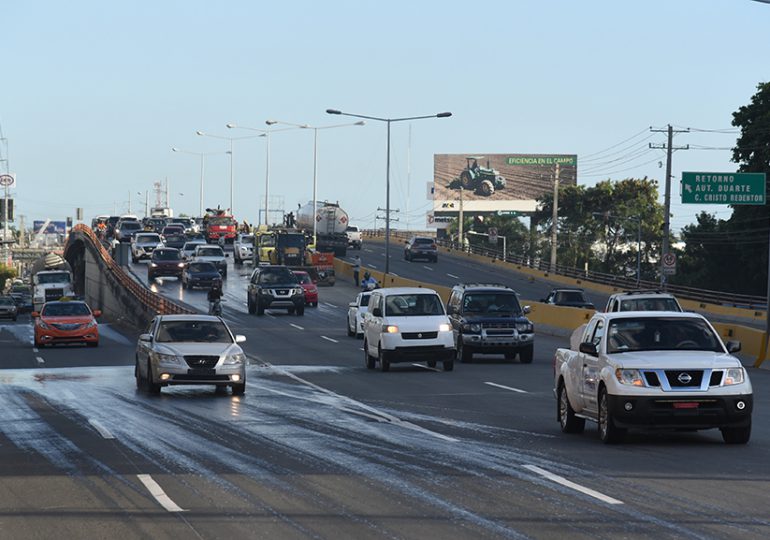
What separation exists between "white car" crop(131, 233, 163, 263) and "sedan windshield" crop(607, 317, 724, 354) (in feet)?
255

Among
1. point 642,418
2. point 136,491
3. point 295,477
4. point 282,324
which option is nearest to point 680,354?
point 642,418

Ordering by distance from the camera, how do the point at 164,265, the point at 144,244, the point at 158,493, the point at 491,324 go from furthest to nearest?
the point at 144,244 → the point at 164,265 → the point at 491,324 → the point at 158,493

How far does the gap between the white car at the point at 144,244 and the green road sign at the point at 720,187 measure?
4710 cm

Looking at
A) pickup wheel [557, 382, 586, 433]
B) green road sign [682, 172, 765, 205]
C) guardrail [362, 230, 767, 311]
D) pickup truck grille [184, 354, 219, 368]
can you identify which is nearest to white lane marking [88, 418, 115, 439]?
pickup truck grille [184, 354, 219, 368]

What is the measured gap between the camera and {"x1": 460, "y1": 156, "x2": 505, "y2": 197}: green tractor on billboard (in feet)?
605

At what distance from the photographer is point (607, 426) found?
16.7 meters

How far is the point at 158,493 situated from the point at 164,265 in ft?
221

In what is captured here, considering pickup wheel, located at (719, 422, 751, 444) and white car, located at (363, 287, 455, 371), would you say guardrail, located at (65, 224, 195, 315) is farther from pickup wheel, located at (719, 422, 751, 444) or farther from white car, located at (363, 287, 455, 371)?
pickup wheel, located at (719, 422, 751, 444)

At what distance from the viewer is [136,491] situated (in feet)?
42.8

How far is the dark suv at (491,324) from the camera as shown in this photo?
35.2m

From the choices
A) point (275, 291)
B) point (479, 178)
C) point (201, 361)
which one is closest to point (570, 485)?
point (201, 361)

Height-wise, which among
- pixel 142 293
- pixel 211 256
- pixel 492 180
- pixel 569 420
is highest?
pixel 492 180

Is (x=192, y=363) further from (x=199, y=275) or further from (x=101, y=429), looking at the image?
(x=199, y=275)

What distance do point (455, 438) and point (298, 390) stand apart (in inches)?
382
